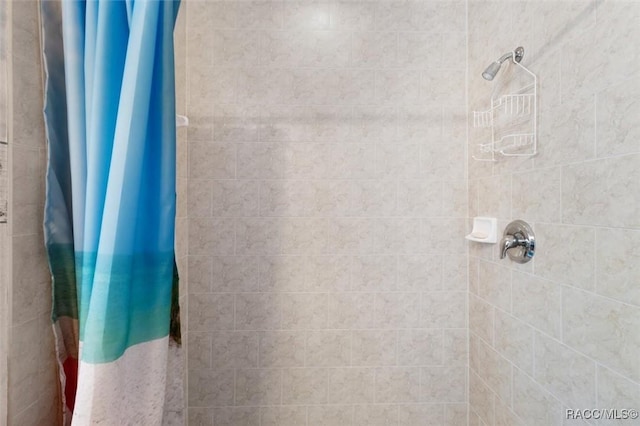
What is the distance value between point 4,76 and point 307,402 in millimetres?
1475

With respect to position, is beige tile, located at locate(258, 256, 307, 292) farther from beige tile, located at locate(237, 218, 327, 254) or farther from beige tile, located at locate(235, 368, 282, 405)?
beige tile, located at locate(235, 368, 282, 405)

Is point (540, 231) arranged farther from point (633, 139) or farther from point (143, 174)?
point (143, 174)

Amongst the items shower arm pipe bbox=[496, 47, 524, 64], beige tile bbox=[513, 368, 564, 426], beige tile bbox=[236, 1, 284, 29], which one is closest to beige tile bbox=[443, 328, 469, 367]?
beige tile bbox=[513, 368, 564, 426]

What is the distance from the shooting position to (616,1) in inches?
28.9

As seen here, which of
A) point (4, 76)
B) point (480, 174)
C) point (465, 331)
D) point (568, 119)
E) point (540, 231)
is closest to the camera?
point (4, 76)

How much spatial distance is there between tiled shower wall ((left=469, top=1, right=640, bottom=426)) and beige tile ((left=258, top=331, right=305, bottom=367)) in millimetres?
778

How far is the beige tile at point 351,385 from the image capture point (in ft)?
4.61

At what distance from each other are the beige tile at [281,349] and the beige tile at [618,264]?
1.07m

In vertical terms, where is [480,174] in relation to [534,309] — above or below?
above

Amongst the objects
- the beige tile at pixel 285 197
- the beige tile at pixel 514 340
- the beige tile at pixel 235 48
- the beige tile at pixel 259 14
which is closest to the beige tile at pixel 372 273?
the beige tile at pixel 285 197

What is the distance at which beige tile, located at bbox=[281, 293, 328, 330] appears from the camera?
4.61ft

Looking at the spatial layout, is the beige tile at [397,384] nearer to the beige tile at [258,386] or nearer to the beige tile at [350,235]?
the beige tile at [258,386]

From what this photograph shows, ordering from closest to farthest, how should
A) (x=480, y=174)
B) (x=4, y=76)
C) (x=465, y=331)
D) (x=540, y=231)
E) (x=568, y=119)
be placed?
1. (x=4, y=76)
2. (x=568, y=119)
3. (x=540, y=231)
4. (x=480, y=174)
5. (x=465, y=331)

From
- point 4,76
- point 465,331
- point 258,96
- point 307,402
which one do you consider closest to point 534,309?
point 465,331
